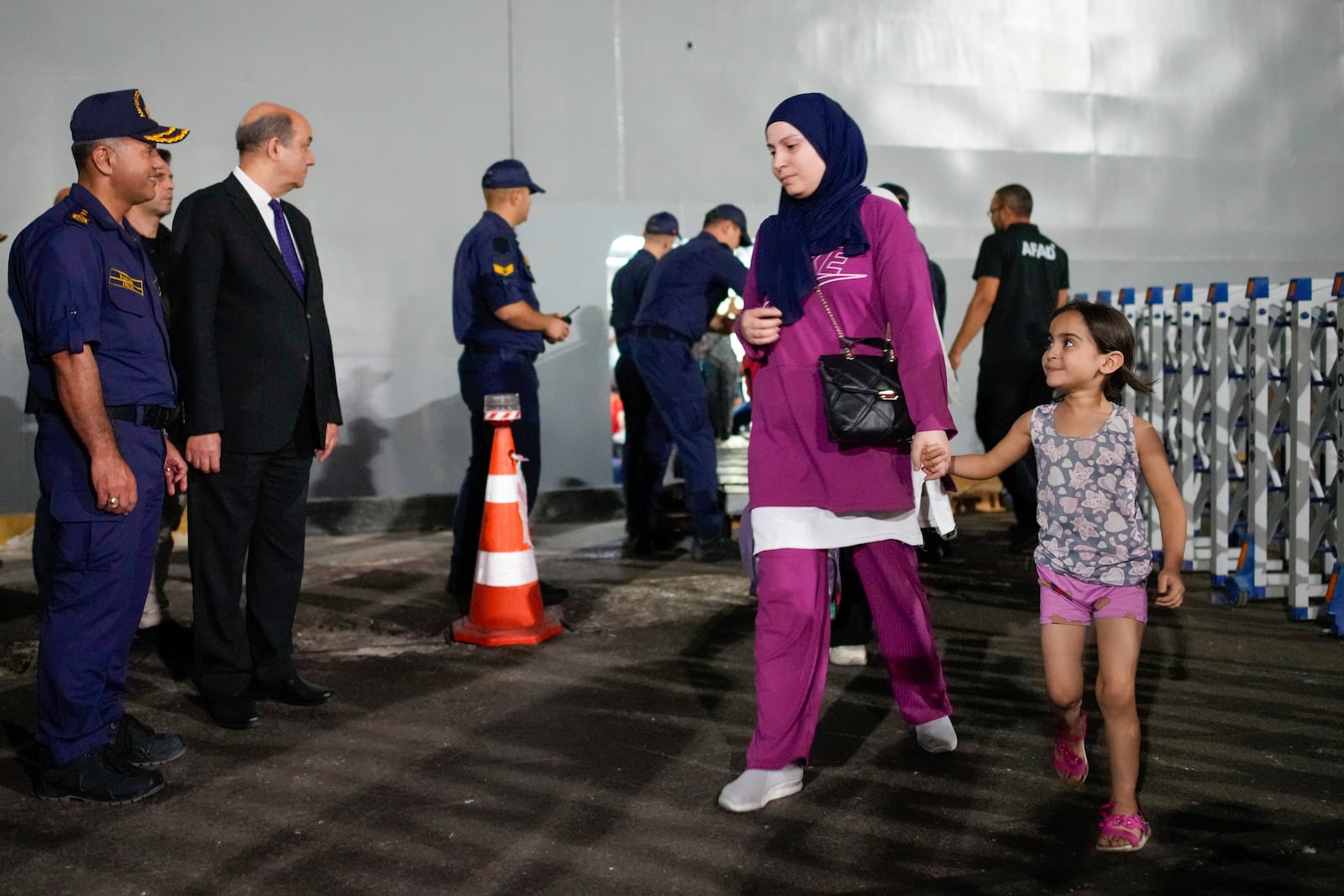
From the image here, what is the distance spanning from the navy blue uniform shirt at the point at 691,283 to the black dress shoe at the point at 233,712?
372cm

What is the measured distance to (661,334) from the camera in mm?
7648

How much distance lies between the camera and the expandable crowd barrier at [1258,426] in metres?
5.94

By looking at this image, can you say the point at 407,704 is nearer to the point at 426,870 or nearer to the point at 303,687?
the point at 303,687

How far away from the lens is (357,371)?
9.37 metres

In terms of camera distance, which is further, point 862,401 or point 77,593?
point 77,593

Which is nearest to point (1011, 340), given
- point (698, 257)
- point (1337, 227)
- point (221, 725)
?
point (698, 257)

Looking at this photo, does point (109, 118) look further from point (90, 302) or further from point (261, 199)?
point (261, 199)

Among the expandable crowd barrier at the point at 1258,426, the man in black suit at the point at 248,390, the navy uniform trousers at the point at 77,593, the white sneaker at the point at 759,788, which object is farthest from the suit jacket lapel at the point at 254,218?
the expandable crowd barrier at the point at 1258,426

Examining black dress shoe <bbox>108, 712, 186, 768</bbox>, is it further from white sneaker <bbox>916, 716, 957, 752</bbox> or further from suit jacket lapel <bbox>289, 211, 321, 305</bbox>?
white sneaker <bbox>916, 716, 957, 752</bbox>

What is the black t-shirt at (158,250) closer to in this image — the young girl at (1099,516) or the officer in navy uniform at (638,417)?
the officer in navy uniform at (638,417)

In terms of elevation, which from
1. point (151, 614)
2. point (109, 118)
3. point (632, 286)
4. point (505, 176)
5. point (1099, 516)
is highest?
point (505, 176)

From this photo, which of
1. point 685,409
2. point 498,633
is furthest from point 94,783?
point 685,409

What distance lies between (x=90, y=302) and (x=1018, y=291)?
516 centimetres

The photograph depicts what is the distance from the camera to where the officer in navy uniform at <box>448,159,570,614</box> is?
622 cm
